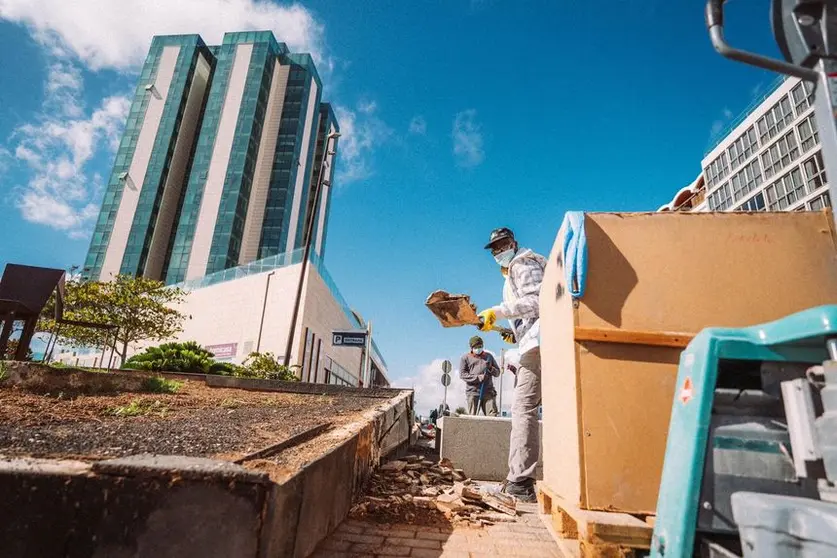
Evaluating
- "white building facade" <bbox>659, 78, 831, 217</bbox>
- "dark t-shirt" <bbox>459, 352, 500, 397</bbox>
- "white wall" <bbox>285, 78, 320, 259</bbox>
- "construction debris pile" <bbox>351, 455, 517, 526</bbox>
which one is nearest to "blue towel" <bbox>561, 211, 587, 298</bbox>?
"construction debris pile" <bbox>351, 455, 517, 526</bbox>

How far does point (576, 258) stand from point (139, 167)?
60112 mm

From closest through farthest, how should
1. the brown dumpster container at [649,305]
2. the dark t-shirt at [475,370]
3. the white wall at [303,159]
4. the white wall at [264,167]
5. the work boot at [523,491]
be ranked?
the brown dumpster container at [649,305] → the work boot at [523,491] → the dark t-shirt at [475,370] → the white wall at [264,167] → the white wall at [303,159]

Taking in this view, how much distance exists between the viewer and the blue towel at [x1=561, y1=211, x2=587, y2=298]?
2359mm

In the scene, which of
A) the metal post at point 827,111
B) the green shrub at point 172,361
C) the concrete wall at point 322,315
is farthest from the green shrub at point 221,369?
the metal post at point 827,111

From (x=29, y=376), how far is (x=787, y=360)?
5972 mm

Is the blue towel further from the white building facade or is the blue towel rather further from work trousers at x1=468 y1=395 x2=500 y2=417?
the white building facade

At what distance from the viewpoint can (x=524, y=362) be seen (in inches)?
157

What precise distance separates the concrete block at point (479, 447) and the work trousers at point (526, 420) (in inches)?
53.6

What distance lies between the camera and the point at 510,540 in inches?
101

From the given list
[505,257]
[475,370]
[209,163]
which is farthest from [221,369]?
[209,163]

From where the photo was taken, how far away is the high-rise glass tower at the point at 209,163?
46562mm

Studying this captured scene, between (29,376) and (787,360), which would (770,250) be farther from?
(29,376)

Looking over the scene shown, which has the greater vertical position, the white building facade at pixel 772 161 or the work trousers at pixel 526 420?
the white building facade at pixel 772 161

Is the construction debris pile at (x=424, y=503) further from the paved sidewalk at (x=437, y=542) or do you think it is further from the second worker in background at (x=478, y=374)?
the second worker in background at (x=478, y=374)
